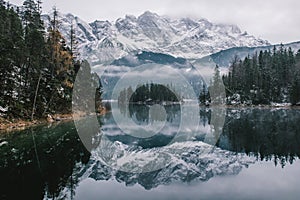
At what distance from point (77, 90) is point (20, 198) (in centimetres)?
6292

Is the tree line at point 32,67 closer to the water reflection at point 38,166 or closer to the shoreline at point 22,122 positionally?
the shoreline at point 22,122

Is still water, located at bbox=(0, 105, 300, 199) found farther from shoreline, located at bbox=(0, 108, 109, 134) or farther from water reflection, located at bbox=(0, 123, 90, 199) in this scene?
shoreline, located at bbox=(0, 108, 109, 134)

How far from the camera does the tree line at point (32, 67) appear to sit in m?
46.6

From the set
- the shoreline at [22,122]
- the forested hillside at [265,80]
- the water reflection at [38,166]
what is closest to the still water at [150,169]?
the water reflection at [38,166]

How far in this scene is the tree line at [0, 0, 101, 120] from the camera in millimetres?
46594

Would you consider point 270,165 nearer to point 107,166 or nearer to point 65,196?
point 107,166

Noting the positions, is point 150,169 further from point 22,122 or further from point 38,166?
point 22,122

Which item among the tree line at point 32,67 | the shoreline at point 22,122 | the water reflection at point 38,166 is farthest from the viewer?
the tree line at point 32,67

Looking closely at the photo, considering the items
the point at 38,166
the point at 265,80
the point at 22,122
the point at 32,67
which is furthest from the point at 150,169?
the point at 265,80

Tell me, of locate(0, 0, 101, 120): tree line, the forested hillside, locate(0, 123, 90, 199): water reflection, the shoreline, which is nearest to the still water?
locate(0, 123, 90, 199): water reflection

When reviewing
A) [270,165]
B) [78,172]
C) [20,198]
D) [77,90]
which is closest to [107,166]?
[78,172]

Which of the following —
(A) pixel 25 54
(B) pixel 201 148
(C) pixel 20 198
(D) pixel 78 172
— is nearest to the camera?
(C) pixel 20 198

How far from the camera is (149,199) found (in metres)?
14.5

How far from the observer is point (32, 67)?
54062 millimetres
